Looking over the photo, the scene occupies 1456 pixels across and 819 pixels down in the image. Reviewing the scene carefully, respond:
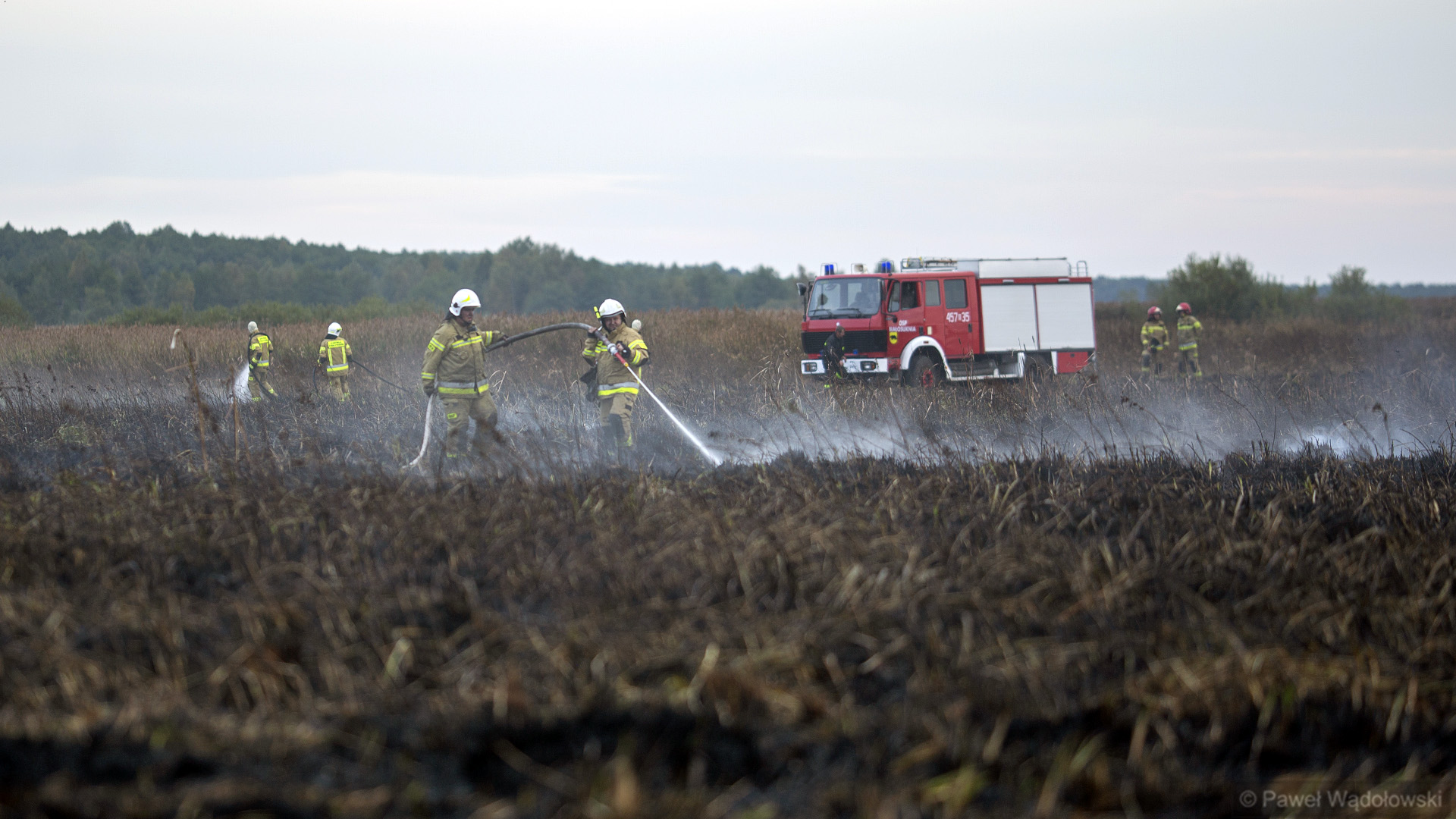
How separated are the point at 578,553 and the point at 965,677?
193 centimetres

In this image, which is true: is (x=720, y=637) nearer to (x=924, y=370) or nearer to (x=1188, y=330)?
(x=924, y=370)

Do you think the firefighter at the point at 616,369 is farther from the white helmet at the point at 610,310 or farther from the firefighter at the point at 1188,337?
the firefighter at the point at 1188,337

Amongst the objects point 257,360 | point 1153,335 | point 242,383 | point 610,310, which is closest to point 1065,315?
point 1153,335

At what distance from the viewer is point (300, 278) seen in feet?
205

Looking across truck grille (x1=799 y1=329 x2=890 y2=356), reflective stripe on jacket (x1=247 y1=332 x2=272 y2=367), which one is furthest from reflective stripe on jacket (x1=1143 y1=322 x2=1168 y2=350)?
reflective stripe on jacket (x1=247 y1=332 x2=272 y2=367)

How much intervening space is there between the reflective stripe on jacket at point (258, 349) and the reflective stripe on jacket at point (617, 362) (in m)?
9.47

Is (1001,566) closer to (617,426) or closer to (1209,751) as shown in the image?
(1209,751)

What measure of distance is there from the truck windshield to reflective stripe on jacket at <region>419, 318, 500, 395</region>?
6902mm

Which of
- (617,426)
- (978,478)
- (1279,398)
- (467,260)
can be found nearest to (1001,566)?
(978,478)

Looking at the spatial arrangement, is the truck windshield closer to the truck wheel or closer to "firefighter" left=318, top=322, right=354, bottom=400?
the truck wheel

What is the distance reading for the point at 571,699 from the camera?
333 centimetres

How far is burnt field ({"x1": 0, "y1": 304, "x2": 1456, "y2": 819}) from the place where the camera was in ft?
9.75

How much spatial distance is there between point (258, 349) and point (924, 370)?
423 inches

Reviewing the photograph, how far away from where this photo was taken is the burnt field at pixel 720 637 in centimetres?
297
